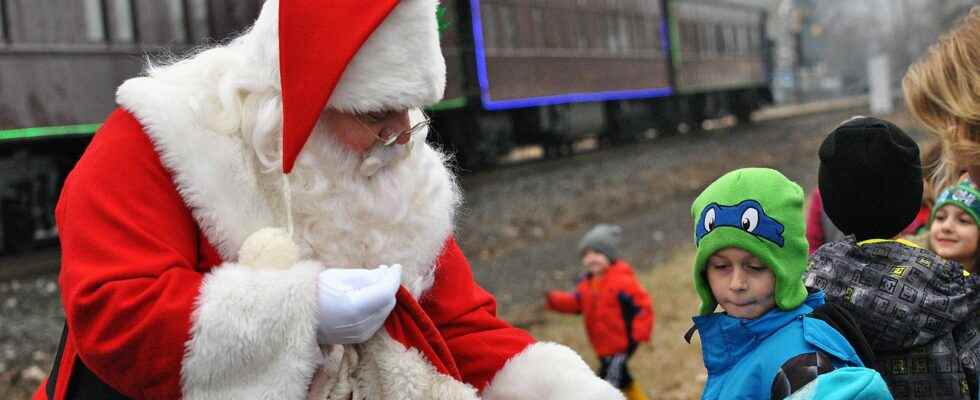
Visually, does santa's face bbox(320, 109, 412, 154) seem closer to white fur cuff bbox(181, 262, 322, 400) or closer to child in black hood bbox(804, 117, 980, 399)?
white fur cuff bbox(181, 262, 322, 400)

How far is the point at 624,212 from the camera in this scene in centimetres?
1071

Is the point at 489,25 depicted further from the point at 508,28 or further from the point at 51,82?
the point at 51,82

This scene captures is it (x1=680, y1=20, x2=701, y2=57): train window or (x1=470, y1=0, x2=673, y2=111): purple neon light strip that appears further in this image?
(x1=680, y1=20, x2=701, y2=57): train window

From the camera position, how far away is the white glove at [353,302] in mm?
1783

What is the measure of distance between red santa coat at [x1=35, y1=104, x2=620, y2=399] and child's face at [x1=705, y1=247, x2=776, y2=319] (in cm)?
68

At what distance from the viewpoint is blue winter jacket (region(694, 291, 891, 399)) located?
2.02m

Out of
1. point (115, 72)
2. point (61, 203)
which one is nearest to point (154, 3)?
point (115, 72)

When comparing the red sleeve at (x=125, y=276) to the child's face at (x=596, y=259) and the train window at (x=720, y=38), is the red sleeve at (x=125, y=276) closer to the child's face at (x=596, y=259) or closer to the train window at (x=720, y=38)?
the child's face at (x=596, y=259)

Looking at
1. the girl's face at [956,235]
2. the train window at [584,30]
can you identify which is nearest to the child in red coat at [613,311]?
the girl's face at [956,235]

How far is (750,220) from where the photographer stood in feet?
6.93

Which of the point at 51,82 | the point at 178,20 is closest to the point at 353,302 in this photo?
the point at 51,82

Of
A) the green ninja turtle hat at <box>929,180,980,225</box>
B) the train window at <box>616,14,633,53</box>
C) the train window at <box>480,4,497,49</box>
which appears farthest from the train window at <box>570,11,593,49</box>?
the green ninja turtle hat at <box>929,180,980,225</box>

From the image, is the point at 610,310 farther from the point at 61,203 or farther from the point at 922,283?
the point at 61,203

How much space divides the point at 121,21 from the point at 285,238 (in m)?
7.85
